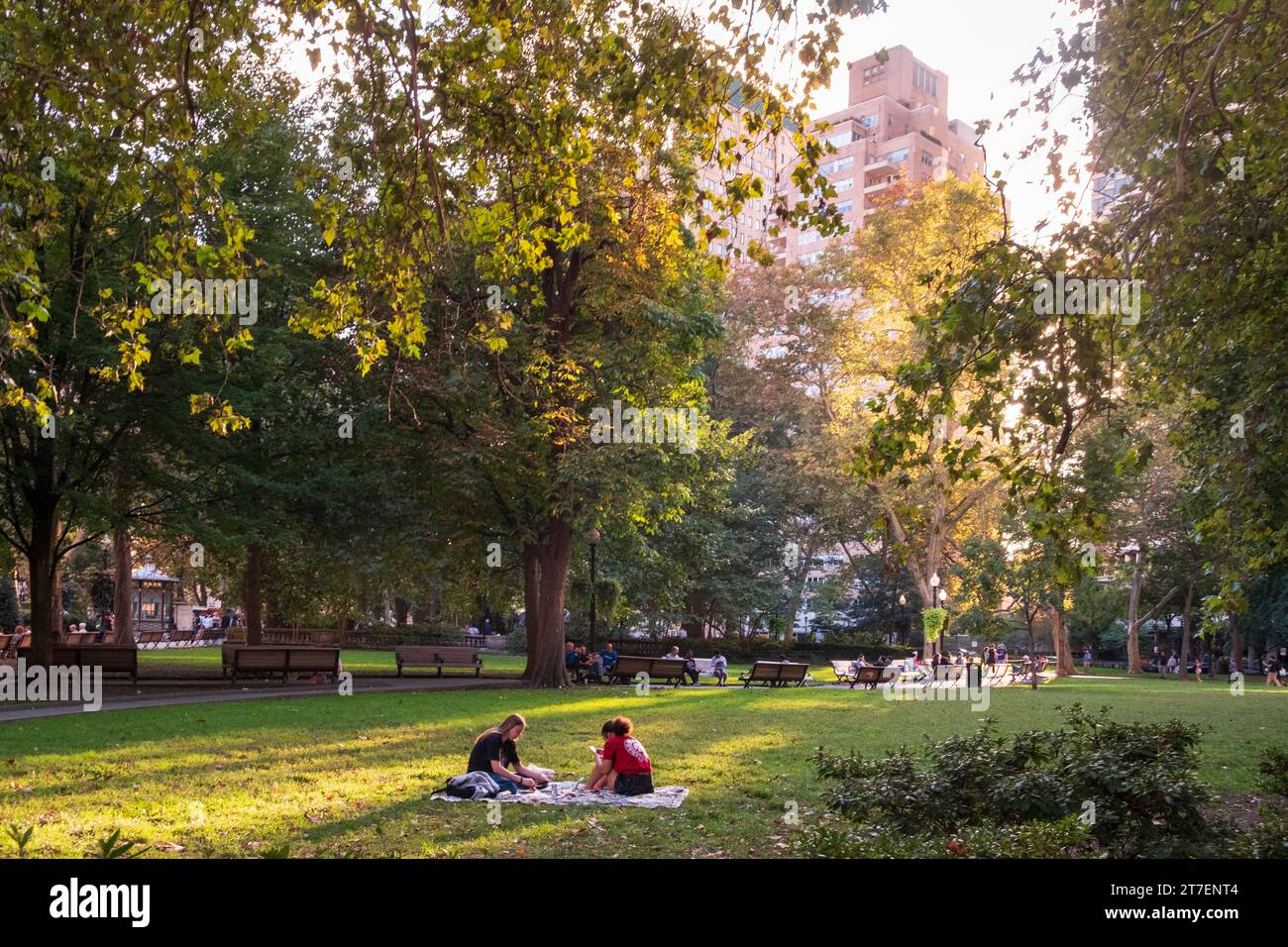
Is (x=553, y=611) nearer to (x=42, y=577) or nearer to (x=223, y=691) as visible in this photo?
(x=223, y=691)

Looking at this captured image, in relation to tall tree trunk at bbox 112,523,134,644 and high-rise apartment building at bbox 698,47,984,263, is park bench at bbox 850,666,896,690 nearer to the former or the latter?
tall tree trunk at bbox 112,523,134,644

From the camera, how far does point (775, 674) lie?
98.9 feet

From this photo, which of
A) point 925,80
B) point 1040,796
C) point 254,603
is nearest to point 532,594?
point 254,603

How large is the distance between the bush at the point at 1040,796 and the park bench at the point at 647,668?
19.8 metres

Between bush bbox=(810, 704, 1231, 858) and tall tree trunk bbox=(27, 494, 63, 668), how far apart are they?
1774cm

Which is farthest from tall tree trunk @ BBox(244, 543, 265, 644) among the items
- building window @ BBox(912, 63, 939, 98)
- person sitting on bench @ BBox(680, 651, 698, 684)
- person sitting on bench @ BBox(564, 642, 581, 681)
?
building window @ BBox(912, 63, 939, 98)

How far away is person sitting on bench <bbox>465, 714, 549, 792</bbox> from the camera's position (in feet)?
32.2

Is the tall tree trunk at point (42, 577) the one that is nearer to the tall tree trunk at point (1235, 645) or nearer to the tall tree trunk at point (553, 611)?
the tall tree trunk at point (553, 611)

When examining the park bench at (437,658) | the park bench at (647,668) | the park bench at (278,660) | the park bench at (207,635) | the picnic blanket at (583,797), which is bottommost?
the park bench at (207,635)

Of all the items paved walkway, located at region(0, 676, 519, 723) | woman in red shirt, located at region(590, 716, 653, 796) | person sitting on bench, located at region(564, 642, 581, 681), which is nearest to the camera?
woman in red shirt, located at region(590, 716, 653, 796)

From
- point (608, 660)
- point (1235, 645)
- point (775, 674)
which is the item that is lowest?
point (1235, 645)

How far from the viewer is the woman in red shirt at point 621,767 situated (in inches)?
391

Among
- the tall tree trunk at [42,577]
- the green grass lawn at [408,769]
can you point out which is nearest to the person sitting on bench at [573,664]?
the green grass lawn at [408,769]

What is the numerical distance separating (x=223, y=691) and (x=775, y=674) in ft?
50.2
